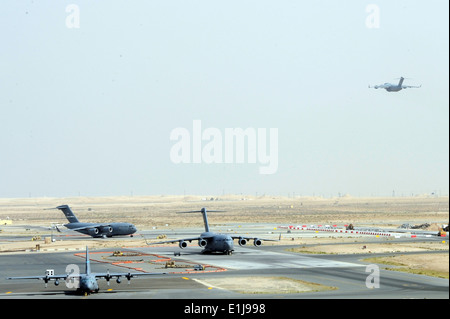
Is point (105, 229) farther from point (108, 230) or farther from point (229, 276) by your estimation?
point (229, 276)

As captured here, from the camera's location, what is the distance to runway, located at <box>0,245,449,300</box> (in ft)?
235

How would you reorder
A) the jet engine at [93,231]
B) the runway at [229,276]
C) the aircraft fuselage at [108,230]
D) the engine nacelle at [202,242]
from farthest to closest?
the aircraft fuselage at [108,230] → the jet engine at [93,231] → the engine nacelle at [202,242] → the runway at [229,276]

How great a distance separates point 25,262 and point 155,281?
1376 inches

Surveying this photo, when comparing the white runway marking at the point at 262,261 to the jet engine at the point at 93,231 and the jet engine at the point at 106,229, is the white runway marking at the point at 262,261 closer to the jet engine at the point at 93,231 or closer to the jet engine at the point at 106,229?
the jet engine at the point at 106,229

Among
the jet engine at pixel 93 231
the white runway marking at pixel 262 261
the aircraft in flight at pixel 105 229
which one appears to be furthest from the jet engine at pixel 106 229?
the white runway marking at pixel 262 261

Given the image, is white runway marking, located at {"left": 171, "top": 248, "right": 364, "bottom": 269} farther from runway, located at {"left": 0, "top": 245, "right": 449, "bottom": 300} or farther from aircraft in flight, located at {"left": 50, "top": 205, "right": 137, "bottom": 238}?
aircraft in flight, located at {"left": 50, "top": 205, "right": 137, "bottom": 238}

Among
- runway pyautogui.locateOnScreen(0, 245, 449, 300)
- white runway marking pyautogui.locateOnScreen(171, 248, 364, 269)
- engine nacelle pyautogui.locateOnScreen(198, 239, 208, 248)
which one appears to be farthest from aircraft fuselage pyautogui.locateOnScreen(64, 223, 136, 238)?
engine nacelle pyautogui.locateOnScreen(198, 239, 208, 248)

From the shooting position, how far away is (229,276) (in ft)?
290

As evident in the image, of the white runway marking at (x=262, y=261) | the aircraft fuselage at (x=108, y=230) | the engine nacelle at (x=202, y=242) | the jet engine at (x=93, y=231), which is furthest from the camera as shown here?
the aircraft fuselage at (x=108, y=230)

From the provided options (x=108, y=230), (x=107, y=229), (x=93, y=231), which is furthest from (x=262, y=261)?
(x=93, y=231)

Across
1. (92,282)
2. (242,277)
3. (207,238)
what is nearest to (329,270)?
(242,277)

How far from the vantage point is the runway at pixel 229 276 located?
2825 inches
